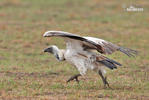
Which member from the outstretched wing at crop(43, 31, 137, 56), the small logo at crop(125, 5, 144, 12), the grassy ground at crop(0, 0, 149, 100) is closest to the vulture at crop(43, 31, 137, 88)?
the outstretched wing at crop(43, 31, 137, 56)

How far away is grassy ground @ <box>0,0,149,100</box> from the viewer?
8.02m

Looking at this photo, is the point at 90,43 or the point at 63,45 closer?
the point at 90,43

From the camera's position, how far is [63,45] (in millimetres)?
12953

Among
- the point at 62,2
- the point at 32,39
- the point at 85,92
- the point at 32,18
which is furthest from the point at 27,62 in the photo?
the point at 62,2

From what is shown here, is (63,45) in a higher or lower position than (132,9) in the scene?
higher

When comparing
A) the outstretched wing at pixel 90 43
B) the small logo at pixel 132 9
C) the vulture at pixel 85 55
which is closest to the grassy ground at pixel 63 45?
the small logo at pixel 132 9

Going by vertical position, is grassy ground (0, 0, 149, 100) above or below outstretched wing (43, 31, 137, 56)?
below

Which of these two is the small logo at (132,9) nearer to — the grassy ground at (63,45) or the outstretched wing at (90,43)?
the grassy ground at (63,45)

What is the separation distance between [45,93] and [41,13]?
12.5m

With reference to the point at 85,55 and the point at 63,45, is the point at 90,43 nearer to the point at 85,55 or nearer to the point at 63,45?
the point at 85,55

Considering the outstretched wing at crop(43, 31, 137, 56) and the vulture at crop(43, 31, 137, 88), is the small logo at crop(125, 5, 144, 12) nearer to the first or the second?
the outstretched wing at crop(43, 31, 137, 56)

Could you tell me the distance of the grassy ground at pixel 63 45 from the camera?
316 inches

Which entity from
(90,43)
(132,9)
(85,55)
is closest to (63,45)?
(85,55)

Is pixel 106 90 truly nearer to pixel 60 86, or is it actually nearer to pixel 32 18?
pixel 60 86
